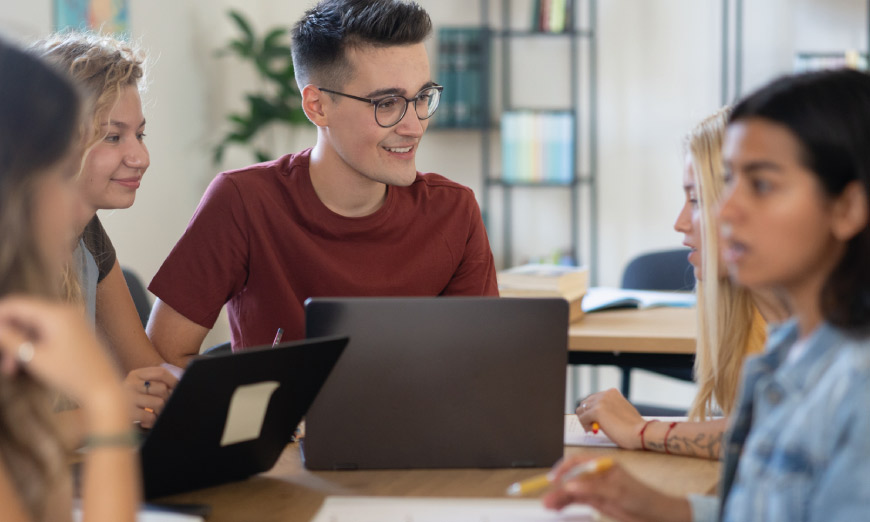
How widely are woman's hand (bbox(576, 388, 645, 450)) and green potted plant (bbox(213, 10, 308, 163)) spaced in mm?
2870

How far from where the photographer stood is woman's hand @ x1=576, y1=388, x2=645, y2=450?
1396mm

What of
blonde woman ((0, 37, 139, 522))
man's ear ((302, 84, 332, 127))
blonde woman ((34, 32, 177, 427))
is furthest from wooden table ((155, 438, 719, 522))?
man's ear ((302, 84, 332, 127))

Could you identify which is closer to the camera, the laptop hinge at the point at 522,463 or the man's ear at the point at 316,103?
the laptop hinge at the point at 522,463

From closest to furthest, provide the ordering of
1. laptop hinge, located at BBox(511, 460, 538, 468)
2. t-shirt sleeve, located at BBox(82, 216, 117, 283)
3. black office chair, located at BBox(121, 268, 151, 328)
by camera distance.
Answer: laptop hinge, located at BBox(511, 460, 538, 468), t-shirt sleeve, located at BBox(82, 216, 117, 283), black office chair, located at BBox(121, 268, 151, 328)

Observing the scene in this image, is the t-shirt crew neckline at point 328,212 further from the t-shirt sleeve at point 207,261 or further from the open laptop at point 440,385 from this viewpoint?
the open laptop at point 440,385

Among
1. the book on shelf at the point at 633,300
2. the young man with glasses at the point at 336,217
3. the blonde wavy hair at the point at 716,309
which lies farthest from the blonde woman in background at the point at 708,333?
the book on shelf at the point at 633,300

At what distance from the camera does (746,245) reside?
865mm

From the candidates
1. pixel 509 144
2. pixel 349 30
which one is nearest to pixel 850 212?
pixel 349 30

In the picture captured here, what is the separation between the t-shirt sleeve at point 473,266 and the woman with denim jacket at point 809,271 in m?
1.09

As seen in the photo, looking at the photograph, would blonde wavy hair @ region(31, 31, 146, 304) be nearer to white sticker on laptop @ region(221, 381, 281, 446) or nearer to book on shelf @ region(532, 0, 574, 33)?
white sticker on laptop @ region(221, 381, 281, 446)

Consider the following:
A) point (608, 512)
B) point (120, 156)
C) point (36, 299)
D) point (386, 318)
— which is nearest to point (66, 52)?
point (120, 156)

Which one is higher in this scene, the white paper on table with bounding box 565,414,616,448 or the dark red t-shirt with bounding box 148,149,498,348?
the dark red t-shirt with bounding box 148,149,498,348

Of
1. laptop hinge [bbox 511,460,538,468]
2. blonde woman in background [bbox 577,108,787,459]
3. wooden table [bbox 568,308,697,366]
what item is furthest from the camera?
wooden table [bbox 568,308,697,366]

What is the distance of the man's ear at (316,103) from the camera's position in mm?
1948
